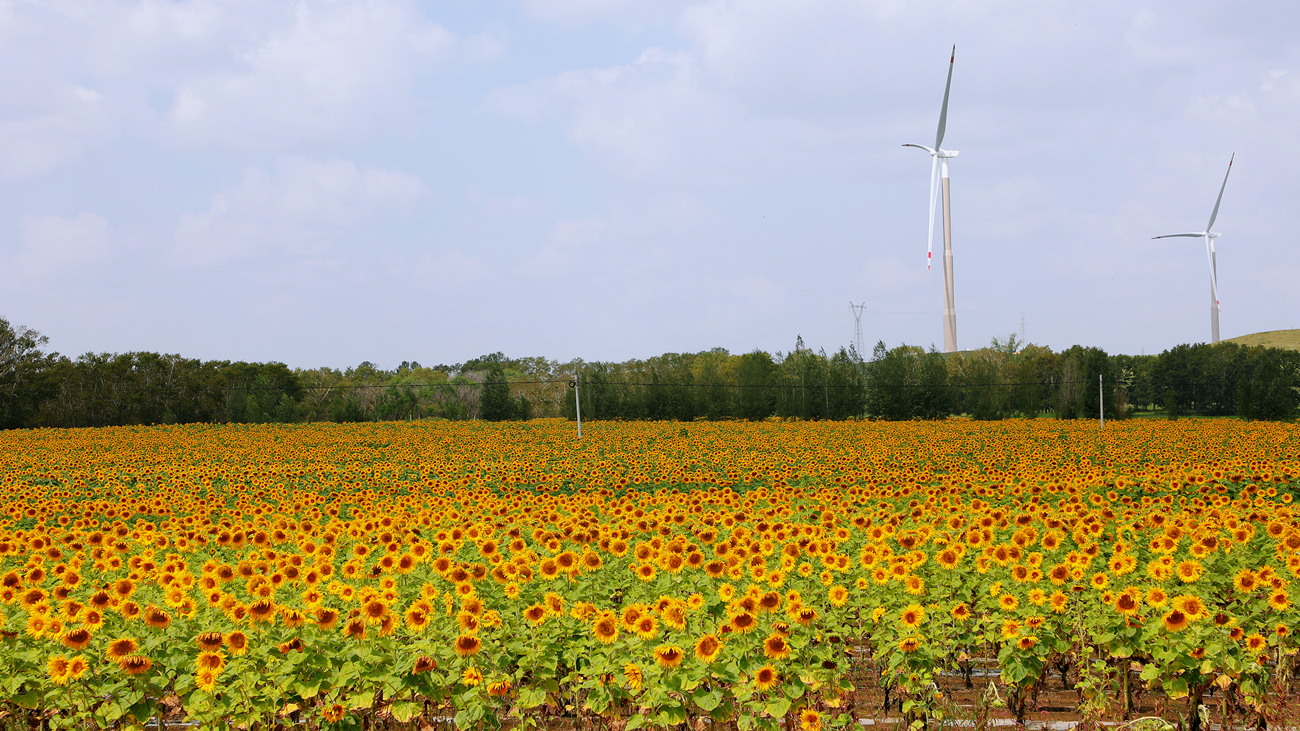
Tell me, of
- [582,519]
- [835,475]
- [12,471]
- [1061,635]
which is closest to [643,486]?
[835,475]

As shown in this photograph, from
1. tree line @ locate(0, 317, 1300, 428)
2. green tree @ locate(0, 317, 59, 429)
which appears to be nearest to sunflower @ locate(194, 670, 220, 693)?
tree line @ locate(0, 317, 1300, 428)

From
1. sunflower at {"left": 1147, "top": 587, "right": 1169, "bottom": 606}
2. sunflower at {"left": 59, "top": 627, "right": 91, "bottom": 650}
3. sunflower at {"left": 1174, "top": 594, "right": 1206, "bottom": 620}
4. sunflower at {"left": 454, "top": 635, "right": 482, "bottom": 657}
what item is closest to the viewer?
sunflower at {"left": 454, "top": 635, "right": 482, "bottom": 657}

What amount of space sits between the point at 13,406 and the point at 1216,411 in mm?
85289

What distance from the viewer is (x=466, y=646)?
15.9 ft

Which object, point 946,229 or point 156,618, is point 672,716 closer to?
point 156,618

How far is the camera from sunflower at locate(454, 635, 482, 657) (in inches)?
190

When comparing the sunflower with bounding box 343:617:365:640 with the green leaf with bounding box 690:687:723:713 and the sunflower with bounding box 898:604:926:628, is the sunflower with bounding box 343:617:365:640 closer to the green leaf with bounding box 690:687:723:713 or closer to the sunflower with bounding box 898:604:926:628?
the green leaf with bounding box 690:687:723:713

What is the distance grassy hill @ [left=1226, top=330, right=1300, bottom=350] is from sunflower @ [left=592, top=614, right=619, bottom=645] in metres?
212

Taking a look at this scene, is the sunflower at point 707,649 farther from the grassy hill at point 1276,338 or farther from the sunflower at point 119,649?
the grassy hill at point 1276,338

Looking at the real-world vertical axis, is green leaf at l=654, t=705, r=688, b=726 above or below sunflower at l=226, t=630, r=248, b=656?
below

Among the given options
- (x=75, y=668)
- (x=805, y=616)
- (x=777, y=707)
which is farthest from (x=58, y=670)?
(x=805, y=616)

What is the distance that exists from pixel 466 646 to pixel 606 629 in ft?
2.53

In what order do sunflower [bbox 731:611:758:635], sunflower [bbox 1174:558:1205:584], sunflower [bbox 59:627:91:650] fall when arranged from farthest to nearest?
sunflower [bbox 1174:558:1205:584], sunflower [bbox 731:611:758:635], sunflower [bbox 59:627:91:650]

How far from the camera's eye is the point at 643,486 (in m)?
16.7
